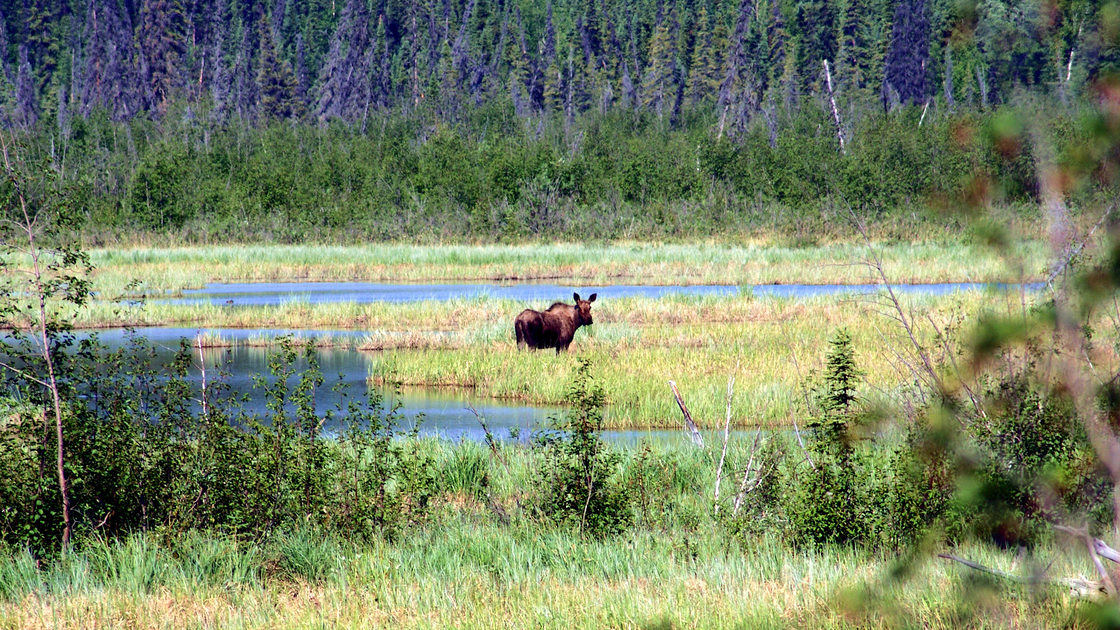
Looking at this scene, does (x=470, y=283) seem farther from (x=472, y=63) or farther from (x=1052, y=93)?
(x=472, y=63)

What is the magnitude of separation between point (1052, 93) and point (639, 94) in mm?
91046

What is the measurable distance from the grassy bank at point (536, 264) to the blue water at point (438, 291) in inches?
37.9

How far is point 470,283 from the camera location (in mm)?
35719

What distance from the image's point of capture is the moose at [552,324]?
1856 cm

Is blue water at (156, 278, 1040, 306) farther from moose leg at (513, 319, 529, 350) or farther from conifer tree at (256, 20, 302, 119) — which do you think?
conifer tree at (256, 20, 302, 119)

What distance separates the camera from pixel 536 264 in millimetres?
37250

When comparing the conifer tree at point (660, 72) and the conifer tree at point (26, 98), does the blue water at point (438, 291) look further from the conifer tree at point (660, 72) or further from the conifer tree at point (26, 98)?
the conifer tree at point (26, 98)

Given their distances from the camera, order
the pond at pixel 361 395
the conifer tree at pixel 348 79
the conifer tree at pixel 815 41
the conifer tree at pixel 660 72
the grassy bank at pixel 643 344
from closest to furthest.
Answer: the pond at pixel 361 395, the grassy bank at pixel 643 344, the conifer tree at pixel 348 79, the conifer tree at pixel 815 41, the conifer tree at pixel 660 72

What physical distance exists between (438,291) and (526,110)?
56.6 m

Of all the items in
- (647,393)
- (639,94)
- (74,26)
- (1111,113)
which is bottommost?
(647,393)

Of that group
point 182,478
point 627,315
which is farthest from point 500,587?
point 627,315

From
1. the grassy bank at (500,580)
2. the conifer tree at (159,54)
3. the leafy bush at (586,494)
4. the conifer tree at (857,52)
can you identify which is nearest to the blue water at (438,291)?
the leafy bush at (586,494)

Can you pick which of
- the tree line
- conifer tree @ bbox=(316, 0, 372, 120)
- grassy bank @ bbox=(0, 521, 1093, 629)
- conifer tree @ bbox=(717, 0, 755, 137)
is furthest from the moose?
conifer tree @ bbox=(316, 0, 372, 120)

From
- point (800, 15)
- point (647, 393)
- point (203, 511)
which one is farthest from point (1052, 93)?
point (800, 15)
